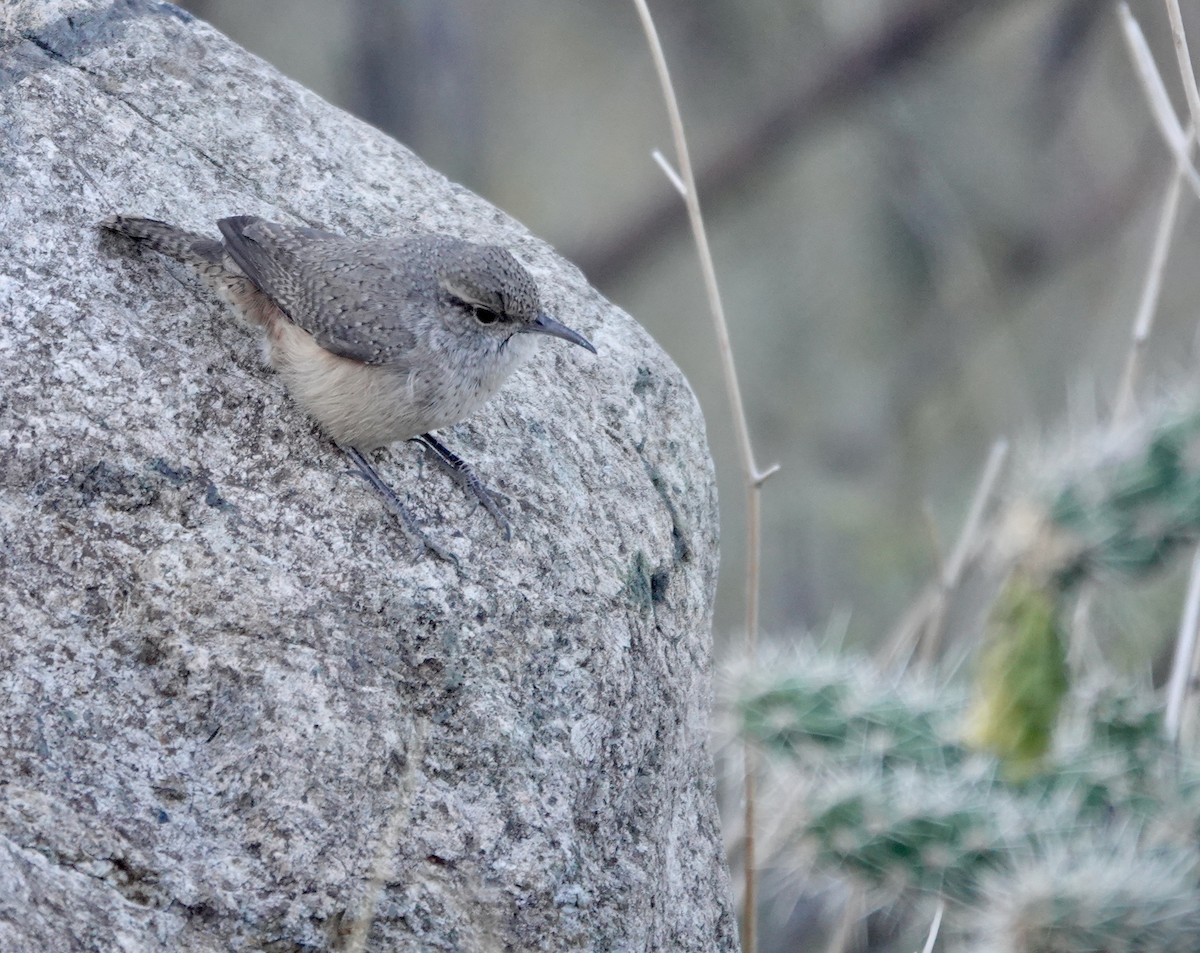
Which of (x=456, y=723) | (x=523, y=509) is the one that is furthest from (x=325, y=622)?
→ (x=523, y=509)

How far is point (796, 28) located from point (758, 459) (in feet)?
10.3

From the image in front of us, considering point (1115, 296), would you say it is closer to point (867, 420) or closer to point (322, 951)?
point (867, 420)

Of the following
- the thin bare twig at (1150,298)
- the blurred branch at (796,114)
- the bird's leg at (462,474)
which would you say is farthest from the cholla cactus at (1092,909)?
the blurred branch at (796,114)

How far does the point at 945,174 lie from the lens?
9734 mm

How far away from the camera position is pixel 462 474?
3.08 metres

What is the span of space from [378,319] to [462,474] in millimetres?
423

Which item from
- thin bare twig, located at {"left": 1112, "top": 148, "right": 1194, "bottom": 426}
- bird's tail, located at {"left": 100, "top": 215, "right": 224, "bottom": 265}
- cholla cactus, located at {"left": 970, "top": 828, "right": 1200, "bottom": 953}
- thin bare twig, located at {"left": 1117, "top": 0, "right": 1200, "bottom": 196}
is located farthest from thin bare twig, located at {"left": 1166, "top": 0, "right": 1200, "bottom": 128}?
bird's tail, located at {"left": 100, "top": 215, "right": 224, "bottom": 265}

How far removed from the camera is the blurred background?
8.40 m

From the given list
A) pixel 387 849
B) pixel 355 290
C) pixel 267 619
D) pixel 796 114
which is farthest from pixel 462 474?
pixel 796 114

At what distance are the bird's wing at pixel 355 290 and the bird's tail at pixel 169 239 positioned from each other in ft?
0.39

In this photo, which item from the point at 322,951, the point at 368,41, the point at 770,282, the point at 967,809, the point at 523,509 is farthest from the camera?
the point at 770,282

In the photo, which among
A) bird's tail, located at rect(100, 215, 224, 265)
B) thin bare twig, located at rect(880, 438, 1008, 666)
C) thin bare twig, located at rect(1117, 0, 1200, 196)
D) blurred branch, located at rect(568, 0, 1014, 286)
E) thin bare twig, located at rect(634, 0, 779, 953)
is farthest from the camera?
blurred branch, located at rect(568, 0, 1014, 286)

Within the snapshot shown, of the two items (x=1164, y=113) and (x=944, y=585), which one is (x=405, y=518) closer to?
(x=944, y=585)

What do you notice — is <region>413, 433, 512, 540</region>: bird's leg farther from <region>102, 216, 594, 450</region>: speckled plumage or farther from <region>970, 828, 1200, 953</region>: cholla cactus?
<region>970, 828, 1200, 953</region>: cholla cactus
